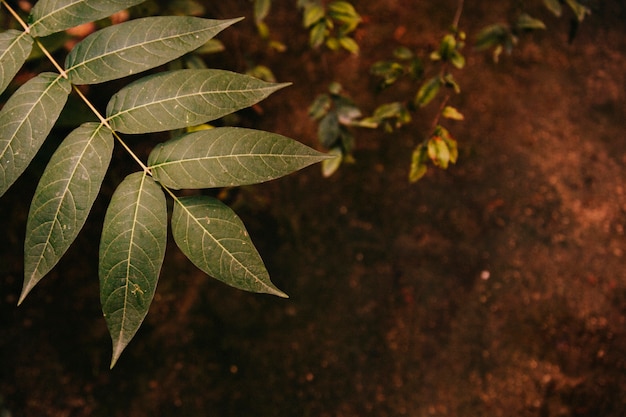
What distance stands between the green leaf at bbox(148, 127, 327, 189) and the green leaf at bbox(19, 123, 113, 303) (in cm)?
14

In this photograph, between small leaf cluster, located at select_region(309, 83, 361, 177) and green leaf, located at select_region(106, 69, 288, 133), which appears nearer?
green leaf, located at select_region(106, 69, 288, 133)

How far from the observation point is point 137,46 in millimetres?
979

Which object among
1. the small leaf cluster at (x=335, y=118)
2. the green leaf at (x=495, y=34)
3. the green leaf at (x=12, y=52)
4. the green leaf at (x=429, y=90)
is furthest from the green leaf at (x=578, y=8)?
the green leaf at (x=12, y=52)

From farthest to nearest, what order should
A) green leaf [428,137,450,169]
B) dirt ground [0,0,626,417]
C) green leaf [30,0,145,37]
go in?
dirt ground [0,0,626,417] → green leaf [428,137,450,169] → green leaf [30,0,145,37]

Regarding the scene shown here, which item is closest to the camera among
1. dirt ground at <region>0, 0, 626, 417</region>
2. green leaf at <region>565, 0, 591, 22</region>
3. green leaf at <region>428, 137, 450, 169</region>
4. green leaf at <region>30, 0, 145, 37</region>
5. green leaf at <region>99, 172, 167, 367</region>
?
green leaf at <region>99, 172, 167, 367</region>

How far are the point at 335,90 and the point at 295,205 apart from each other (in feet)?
2.28

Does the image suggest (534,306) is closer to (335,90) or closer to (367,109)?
(367,109)

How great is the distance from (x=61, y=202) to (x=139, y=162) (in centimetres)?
16

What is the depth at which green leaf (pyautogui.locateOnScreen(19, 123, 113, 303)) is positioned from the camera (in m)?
0.89

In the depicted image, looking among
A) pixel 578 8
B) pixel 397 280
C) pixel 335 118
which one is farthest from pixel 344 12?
pixel 397 280

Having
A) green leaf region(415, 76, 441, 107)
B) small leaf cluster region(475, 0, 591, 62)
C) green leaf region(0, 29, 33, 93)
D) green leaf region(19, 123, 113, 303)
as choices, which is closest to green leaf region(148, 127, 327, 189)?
green leaf region(19, 123, 113, 303)

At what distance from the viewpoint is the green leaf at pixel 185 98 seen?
37.3 inches

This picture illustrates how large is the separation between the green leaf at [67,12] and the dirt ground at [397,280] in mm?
1037

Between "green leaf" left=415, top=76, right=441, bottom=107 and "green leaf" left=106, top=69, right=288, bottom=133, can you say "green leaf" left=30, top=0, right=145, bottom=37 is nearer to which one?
"green leaf" left=106, top=69, right=288, bottom=133
